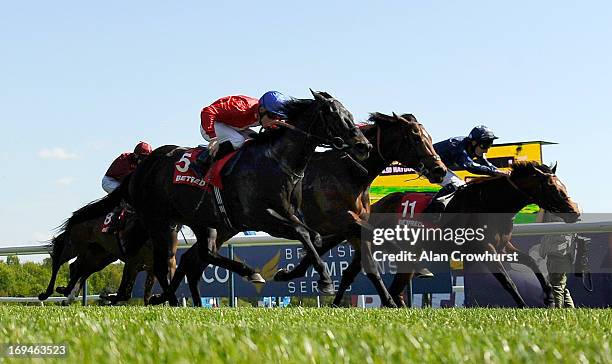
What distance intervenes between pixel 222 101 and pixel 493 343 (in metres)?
6.30

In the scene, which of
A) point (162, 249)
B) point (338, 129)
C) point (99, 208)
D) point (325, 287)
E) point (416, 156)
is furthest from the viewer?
point (99, 208)

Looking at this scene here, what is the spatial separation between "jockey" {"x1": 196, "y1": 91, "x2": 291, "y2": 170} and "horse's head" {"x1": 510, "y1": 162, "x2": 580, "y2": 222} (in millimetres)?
3015

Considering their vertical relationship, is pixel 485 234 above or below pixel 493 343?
below

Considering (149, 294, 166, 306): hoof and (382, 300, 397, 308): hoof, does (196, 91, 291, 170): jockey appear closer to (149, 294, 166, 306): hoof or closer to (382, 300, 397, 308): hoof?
(149, 294, 166, 306): hoof

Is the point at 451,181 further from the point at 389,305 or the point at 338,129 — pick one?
the point at 338,129

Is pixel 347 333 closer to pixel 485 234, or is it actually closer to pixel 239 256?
pixel 485 234

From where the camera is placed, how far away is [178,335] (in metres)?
3.17

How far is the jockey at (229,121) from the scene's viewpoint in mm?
8711

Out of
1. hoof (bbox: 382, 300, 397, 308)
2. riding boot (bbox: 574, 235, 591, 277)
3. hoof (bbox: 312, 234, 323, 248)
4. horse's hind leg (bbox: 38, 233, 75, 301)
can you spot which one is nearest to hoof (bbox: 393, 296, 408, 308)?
hoof (bbox: 382, 300, 397, 308)

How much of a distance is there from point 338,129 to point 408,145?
1447 millimetres

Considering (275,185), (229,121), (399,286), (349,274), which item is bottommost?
(399,286)

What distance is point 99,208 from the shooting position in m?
11.2

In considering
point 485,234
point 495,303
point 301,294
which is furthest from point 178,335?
point 301,294

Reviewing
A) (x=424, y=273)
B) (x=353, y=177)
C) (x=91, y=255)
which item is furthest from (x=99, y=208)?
(x=424, y=273)
